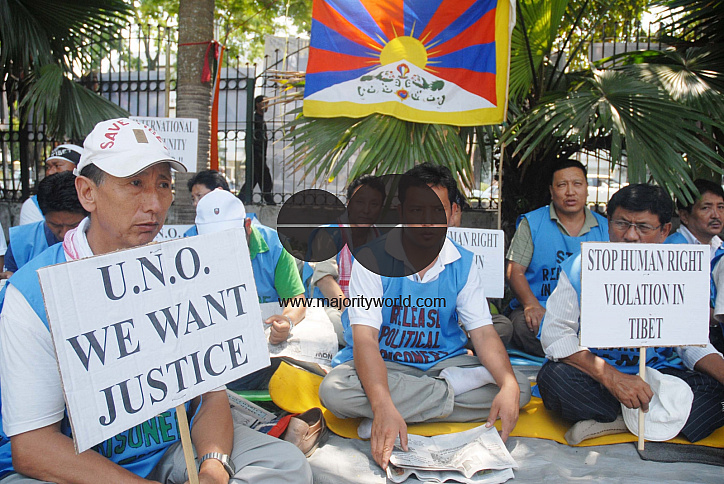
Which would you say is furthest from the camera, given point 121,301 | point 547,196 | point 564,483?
point 547,196

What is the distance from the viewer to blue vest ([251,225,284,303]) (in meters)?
3.52

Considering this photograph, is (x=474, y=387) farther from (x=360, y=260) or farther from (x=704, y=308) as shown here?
(x=704, y=308)

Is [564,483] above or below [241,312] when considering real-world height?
below

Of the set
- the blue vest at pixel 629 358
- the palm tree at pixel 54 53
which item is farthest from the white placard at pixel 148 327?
the palm tree at pixel 54 53

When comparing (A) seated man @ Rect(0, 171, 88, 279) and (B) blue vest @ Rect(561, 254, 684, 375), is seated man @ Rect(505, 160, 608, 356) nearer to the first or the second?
(B) blue vest @ Rect(561, 254, 684, 375)

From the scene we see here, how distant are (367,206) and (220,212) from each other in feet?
3.24

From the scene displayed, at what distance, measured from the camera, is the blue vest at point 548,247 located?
3893mm

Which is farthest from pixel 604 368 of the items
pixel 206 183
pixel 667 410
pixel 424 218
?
pixel 206 183

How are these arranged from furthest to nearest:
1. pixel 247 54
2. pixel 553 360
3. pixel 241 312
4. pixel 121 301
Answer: pixel 247 54 → pixel 553 360 → pixel 241 312 → pixel 121 301

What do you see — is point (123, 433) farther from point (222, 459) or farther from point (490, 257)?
point (490, 257)

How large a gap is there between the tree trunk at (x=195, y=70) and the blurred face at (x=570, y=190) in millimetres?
3320

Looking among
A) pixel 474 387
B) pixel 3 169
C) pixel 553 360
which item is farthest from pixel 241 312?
pixel 3 169

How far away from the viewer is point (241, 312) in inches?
70.8

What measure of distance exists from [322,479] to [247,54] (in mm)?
18058
